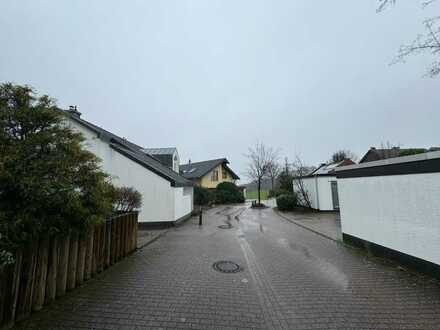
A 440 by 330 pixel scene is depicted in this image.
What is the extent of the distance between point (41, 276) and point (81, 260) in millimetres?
903

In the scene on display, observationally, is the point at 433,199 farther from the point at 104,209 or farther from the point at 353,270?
the point at 104,209

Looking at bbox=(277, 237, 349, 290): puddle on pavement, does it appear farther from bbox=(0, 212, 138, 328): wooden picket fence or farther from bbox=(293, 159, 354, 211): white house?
bbox=(293, 159, 354, 211): white house

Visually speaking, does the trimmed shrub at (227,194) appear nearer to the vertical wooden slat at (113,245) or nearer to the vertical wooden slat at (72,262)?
the vertical wooden slat at (113,245)

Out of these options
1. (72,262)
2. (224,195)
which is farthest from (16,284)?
(224,195)

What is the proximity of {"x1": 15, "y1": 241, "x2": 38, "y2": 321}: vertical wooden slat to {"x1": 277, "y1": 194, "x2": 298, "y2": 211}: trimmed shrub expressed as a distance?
1641 cm

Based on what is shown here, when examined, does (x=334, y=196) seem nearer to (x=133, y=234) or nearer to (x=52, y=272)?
(x=133, y=234)

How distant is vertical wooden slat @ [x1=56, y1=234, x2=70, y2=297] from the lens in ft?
11.7

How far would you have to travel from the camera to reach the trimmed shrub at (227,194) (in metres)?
25.3

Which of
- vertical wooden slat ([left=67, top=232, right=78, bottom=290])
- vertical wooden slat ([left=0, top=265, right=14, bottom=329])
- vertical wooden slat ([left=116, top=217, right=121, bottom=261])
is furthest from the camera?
vertical wooden slat ([left=116, top=217, right=121, bottom=261])

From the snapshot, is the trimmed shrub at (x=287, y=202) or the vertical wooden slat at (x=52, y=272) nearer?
the vertical wooden slat at (x=52, y=272)

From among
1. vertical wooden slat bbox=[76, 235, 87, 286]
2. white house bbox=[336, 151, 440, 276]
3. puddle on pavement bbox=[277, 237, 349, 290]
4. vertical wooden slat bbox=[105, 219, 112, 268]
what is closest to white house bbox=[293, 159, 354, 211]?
white house bbox=[336, 151, 440, 276]

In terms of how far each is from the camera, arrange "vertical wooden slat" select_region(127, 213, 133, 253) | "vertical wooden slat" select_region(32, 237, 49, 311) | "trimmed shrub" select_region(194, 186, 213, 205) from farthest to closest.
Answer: "trimmed shrub" select_region(194, 186, 213, 205) < "vertical wooden slat" select_region(127, 213, 133, 253) < "vertical wooden slat" select_region(32, 237, 49, 311)

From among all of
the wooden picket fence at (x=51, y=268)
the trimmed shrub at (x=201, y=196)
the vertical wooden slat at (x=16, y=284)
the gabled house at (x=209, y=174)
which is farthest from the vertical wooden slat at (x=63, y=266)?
the gabled house at (x=209, y=174)

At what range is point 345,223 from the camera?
278 inches
